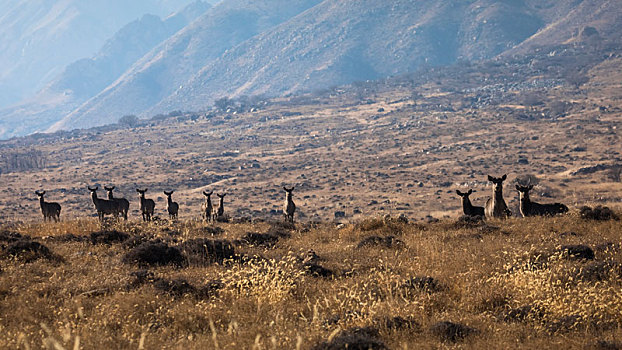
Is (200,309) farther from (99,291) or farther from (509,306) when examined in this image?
(509,306)

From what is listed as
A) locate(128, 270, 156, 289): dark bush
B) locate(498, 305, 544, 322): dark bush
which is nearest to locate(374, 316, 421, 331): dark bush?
locate(498, 305, 544, 322): dark bush

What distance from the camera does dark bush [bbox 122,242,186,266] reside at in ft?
39.4

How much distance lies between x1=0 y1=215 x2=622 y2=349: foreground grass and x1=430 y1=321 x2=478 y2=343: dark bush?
59mm

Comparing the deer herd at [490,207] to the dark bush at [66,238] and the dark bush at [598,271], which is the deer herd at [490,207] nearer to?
the dark bush at [66,238]

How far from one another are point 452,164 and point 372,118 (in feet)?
229

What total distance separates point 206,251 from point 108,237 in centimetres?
362

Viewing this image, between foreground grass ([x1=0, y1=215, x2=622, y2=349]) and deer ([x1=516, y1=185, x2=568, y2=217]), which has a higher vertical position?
deer ([x1=516, y1=185, x2=568, y2=217])

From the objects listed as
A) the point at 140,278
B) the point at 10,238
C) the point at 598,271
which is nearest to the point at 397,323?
the point at 598,271

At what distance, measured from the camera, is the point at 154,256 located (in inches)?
480

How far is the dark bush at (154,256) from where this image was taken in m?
12.0

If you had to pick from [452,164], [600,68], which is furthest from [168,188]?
[600,68]

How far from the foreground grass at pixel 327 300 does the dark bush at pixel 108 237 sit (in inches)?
35.2

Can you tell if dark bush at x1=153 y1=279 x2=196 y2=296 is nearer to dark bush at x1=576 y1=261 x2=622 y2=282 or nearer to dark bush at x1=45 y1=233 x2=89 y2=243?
dark bush at x1=45 y1=233 x2=89 y2=243

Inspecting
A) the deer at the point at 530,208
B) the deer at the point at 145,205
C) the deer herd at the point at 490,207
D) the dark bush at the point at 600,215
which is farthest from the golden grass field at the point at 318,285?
the deer at the point at 145,205
